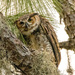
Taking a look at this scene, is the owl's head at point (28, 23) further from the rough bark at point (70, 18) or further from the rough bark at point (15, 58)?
the rough bark at point (15, 58)

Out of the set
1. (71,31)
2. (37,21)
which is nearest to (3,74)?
(37,21)

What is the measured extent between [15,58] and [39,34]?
65cm

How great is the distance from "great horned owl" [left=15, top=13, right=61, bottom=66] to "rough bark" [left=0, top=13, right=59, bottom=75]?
373mm

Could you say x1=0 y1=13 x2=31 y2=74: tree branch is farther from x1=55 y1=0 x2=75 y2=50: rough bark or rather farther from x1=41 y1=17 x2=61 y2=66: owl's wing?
x1=55 y1=0 x2=75 y2=50: rough bark

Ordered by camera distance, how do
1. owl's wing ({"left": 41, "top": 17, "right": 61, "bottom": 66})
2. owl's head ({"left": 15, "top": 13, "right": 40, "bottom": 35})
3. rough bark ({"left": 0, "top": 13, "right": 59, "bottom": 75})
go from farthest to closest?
owl's wing ({"left": 41, "top": 17, "right": 61, "bottom": 66}) → owl's head ({"left": 15, "top": 13, "right": 40, "bottom": 35}) → rough bark ({"left": 0, "top": 13, "right": 59, "bottom": 75})

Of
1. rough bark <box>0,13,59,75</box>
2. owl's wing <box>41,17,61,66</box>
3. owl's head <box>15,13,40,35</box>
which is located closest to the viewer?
rough bark <box>0,13,59,75</box>

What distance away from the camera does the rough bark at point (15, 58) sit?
3.26ft

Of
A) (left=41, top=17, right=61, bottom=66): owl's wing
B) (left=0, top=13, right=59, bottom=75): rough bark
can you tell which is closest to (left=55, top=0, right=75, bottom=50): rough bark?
(left=41, top=17, right=61, bottom=66): owl's wing

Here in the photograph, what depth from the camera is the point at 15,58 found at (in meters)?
1.05

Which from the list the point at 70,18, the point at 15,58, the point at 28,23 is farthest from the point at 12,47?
the point at 70,18

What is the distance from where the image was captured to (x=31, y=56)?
1.13 meters

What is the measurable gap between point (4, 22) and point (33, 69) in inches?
12.5

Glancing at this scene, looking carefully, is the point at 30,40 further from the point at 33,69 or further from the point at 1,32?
the point at 1,32

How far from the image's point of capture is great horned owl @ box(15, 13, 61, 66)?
5.15 feet
